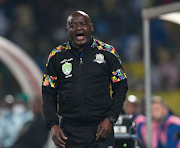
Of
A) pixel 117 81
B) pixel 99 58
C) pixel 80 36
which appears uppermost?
pixel 80 36

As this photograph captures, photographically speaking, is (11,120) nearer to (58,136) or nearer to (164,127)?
(164,127)

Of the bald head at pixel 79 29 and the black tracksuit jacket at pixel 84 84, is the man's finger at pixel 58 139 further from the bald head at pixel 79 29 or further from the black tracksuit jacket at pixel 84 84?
the bald head at pixel 79 29

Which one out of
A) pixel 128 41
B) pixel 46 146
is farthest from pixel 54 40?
pixel 46 146

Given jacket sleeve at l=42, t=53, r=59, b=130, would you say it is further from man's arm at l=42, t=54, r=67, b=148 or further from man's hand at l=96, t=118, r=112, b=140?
man's hand at l=96, t=118, r=112, b=140

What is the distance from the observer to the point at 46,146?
6387 mm

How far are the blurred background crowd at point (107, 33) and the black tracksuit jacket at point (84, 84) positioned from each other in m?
15.0

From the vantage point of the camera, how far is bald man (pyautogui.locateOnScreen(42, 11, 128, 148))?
2.68 meters

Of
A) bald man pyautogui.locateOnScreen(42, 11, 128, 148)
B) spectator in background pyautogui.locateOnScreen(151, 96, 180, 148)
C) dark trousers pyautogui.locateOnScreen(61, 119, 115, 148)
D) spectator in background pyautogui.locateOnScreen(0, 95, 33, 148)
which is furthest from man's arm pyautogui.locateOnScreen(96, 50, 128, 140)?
spectator in background pyautogui.locateOnScreen(0, 95, 33, 148)

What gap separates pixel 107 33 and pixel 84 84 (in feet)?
53.4

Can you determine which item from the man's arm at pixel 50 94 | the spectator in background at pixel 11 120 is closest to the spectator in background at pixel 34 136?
the spectator in background at pixel 11 120

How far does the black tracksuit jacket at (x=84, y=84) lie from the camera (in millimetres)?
2688

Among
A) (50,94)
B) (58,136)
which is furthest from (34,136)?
(58,136)

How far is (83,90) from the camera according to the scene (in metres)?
2.68

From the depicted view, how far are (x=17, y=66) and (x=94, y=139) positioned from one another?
9.70 metres
